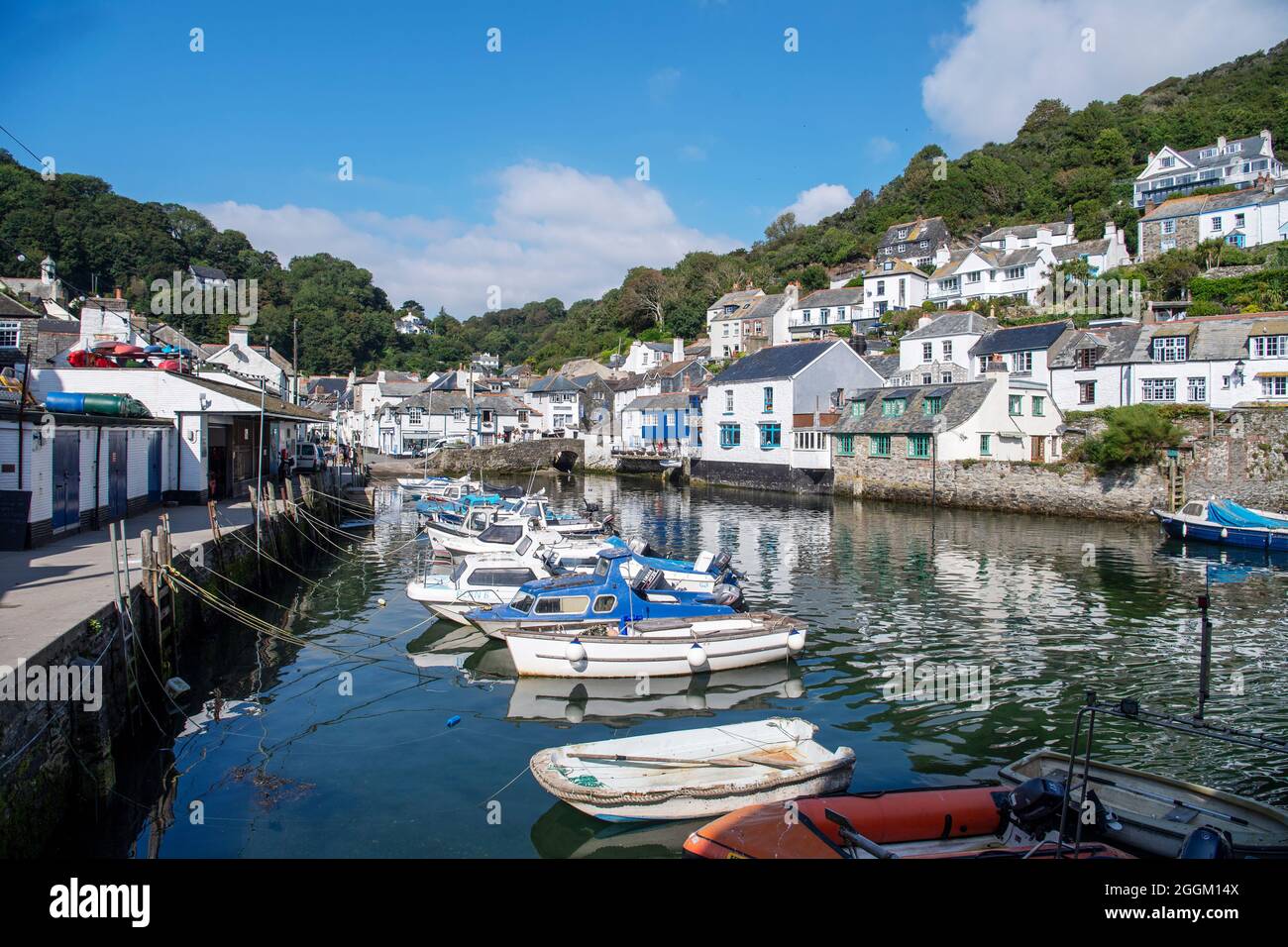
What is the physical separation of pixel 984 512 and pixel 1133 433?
28.7 ft

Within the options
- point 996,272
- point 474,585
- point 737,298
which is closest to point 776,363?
point 996,272

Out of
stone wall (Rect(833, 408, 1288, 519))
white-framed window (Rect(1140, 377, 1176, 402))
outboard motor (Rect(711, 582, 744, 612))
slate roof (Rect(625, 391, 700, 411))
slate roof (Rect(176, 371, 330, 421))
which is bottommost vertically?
outboard motor (Rect(711, 582, 744, 612))

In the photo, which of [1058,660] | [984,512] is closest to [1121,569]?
[1058,660]

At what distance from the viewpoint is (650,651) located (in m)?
17.7

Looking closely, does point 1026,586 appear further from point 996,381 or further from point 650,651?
point 996,381

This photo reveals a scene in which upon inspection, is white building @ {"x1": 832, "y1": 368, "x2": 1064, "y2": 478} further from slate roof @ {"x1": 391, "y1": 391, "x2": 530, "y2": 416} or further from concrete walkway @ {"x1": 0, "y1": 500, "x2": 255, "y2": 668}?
slate roof @ {"x1": 391, "y1": 391, "x2": 530, "y2": 416}

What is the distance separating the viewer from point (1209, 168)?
278 feet

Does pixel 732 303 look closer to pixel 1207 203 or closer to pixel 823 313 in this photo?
pixel 823 313

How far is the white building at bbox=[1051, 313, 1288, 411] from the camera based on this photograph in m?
46.0

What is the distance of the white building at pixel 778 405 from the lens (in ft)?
202

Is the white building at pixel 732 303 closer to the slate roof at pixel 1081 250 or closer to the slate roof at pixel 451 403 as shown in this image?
the slate roof at pixel 451 403

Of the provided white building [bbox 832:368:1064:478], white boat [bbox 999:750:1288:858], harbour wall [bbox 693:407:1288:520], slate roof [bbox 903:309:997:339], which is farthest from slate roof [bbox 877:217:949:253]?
white boat [bbox 999:750:1288:858]

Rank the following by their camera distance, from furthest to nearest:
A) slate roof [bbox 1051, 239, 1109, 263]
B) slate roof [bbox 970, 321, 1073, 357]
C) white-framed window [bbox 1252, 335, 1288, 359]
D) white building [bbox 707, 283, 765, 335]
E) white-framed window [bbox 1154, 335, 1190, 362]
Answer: white building [bbox 707, 283, 765, 335] → slate roof [bbox 1051, 239, 1109, 263] → slate roof [bbox 970, 321, 1073, 357] → white-framed window [bbox 1154, 335, 1190, 362] → white-framed window [bbox 1252, 335, 1288, 359]

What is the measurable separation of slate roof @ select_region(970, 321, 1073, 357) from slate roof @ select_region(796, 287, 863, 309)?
32734 millimetres
